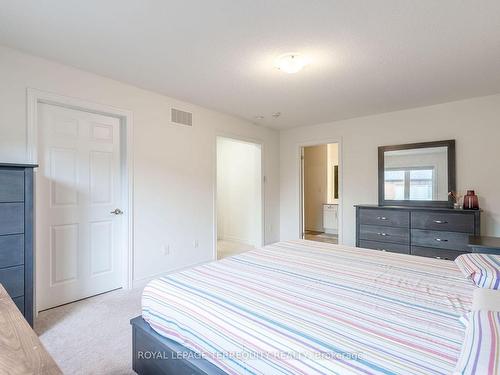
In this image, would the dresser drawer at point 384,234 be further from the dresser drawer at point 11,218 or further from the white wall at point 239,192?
the dresser drawer at point 11,218

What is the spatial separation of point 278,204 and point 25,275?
13.5 feet

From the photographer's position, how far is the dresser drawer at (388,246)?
11.7 feet

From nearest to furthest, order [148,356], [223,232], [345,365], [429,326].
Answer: [345,365] < [429,326] < [148,356] < [223,232]

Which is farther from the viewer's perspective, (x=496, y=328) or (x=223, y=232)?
(x=223, y=232)

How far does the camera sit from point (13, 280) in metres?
2.01

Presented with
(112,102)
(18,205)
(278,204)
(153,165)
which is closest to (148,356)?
(18,205)

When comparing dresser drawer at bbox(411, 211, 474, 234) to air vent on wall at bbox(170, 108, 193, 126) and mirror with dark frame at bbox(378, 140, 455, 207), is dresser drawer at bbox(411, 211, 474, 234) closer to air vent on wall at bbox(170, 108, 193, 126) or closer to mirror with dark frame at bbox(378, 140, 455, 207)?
mirror with dark frame at bbox(378, 140, 455, 207)

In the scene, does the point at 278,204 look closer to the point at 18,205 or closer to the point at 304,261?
the point at 304,261

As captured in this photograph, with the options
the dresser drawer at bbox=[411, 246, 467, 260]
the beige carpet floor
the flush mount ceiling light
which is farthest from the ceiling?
the beige carpet floor

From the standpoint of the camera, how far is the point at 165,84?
3080 millimetres

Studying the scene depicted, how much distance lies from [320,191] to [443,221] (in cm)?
373

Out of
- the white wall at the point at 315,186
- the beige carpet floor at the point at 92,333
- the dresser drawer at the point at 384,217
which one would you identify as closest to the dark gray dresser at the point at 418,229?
the dresser drawer at the point at 384,217

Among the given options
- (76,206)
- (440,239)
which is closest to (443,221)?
(440,239)

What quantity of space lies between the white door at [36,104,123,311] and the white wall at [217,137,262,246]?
254 cm
